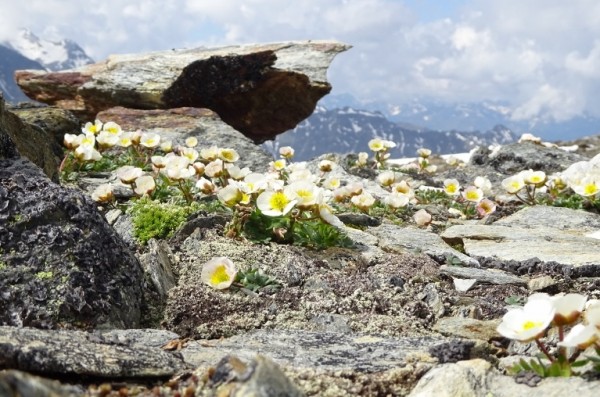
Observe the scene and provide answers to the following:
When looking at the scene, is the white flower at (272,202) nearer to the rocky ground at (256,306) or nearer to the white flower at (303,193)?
the white flower at (303,193)

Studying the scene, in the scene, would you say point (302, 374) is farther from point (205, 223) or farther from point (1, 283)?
point (205, 223)

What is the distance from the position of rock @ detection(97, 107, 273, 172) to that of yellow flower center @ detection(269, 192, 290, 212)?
6976 millimetres

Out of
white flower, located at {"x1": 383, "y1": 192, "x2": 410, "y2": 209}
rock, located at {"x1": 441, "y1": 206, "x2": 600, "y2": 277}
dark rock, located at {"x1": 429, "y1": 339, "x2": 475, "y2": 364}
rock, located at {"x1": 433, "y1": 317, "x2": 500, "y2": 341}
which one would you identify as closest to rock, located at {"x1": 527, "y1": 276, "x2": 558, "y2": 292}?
rock, located at {"x1": 441, "y1": 206, "x2": 600, "y2": 277}

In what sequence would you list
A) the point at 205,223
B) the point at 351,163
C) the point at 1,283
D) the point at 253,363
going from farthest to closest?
the point at 351,163
the point at 205,223
the point at 1,283
the point at 253,363

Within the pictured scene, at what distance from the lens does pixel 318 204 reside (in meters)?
5.97

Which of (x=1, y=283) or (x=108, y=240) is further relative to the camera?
(x=108, y=240)

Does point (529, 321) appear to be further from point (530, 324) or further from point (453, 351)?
point (453, 351)

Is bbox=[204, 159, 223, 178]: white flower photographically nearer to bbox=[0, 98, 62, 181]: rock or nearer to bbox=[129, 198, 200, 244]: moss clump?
bbox=[129, 198, 200, 244]: moss clump

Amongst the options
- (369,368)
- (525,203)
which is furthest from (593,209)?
(369,368)

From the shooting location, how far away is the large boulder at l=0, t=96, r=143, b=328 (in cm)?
409

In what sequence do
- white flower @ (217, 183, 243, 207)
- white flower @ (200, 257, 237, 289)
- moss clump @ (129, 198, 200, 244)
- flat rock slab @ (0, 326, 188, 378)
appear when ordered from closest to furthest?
flat rock slab @ (0, 326, 188, 378) < white flower @ (200, 257, 237, 289) < white flower @ (217, 183, 243, 207) < moss clump @ (129, 198, 200, 244)

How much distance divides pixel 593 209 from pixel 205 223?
6.84 m

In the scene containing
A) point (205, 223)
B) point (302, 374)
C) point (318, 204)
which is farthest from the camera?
point (205, 223)

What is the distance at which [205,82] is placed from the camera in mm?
16438
